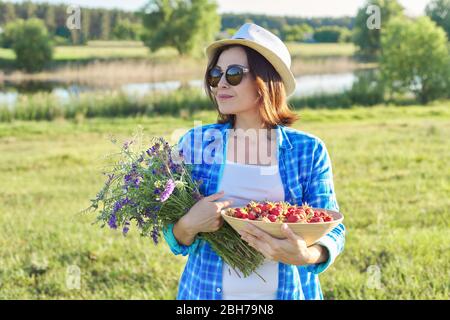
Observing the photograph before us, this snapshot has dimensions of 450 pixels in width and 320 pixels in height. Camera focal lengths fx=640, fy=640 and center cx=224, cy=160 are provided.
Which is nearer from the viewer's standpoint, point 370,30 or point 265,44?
point 265,44

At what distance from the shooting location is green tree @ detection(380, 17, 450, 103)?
2191 cm

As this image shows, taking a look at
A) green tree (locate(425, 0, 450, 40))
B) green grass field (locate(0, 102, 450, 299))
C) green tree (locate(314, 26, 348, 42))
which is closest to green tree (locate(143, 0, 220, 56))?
green tree (locate(314, 26, 348, 42))

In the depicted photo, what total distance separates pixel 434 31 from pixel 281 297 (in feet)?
71.8

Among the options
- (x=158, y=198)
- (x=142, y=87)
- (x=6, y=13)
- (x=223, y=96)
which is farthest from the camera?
(x=6, y=13)

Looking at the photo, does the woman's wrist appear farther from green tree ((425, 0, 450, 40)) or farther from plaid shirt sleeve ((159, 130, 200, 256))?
green tree ((425, 0, 450, 40))

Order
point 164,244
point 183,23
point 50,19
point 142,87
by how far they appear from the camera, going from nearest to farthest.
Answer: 1. point 164,244
2. point 142,87
3. point 50,19
4. point 183,23

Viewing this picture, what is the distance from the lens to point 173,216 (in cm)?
228

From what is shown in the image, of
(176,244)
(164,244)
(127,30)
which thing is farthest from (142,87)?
(176,244)

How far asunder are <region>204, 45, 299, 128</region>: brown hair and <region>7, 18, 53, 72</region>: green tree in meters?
25.2

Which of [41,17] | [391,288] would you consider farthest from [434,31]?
[391,288]

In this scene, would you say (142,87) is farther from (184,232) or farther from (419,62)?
(184,232)

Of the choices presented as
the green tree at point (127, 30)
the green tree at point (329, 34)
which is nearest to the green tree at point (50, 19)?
the green tree at point (127, 30)

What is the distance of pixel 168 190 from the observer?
7.05 ft

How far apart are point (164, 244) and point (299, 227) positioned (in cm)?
386
